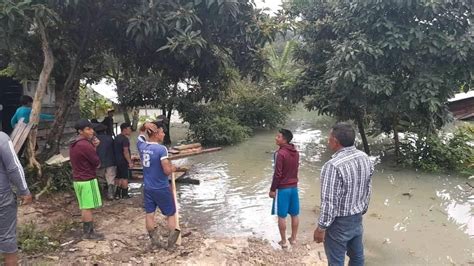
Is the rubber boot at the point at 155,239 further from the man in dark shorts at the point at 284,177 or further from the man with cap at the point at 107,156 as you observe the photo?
the man with cap at the point at 107,156

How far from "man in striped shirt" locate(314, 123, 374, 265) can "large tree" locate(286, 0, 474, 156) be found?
18.7ft

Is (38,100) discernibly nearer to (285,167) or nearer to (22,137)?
(22,137)

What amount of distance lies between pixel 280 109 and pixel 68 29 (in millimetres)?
12047

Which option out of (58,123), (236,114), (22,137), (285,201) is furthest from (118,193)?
(236,114)

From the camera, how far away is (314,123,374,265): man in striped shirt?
3588 mm

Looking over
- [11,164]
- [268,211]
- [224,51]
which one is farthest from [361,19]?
[11,164]

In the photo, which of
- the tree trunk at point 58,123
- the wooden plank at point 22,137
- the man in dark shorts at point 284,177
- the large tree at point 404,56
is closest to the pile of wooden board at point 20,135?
the wooden plank at point 22,137

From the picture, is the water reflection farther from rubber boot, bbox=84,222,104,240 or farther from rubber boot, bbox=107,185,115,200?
rubber boot, bbox=107,185,115,200

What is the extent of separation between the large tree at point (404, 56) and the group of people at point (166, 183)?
4458 millimetres

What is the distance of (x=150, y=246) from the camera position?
5.44 metres

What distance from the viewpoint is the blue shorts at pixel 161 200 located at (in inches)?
202

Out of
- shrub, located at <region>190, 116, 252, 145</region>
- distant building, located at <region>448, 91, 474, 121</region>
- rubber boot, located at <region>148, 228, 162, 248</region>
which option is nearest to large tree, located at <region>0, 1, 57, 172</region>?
rubber boot, located at <region>148, 228, 162, 248</region>

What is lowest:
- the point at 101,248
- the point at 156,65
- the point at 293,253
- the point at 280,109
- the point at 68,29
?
the point at 293,253

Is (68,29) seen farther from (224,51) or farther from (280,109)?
(280,109)
